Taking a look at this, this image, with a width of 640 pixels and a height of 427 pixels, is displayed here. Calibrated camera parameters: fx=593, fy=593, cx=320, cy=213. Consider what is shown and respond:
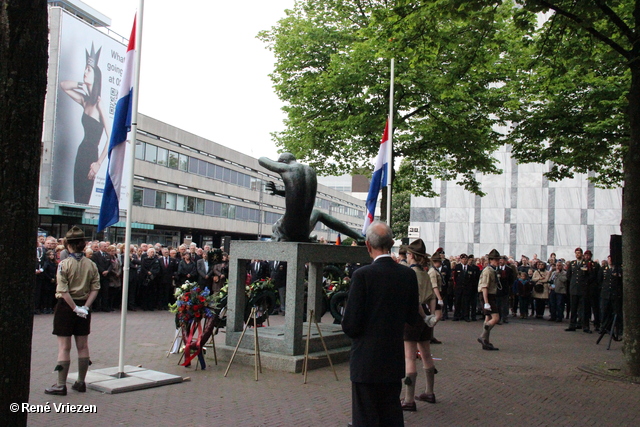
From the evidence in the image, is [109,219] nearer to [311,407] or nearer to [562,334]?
[311,407]

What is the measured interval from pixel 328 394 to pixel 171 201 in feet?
169

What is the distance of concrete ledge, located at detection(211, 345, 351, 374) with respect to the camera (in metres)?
9.41

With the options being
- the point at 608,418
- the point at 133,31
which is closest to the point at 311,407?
the point at 608,418

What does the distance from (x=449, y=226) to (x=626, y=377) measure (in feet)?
83.3

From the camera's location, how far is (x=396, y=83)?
20.1 metres

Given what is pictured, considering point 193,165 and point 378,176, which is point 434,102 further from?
point 193,165

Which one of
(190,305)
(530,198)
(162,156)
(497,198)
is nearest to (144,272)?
(190,305)

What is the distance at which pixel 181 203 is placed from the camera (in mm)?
58938

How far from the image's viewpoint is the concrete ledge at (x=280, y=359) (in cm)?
941

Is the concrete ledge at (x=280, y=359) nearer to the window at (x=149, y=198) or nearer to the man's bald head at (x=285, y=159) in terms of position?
the man's bald head at (x=285, y=159)

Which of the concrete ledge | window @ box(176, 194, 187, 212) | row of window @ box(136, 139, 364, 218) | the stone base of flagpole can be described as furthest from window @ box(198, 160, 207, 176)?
the stone base of flagpole

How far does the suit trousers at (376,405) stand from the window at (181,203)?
55559mm

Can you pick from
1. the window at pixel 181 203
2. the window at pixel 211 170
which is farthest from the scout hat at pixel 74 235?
the window at pixel 211 170

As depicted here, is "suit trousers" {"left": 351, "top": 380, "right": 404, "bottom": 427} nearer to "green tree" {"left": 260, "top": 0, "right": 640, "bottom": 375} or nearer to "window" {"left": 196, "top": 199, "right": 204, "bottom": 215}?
"green tree" {"left": 260, "top": 0, "right": 640, "bottom": 375}
